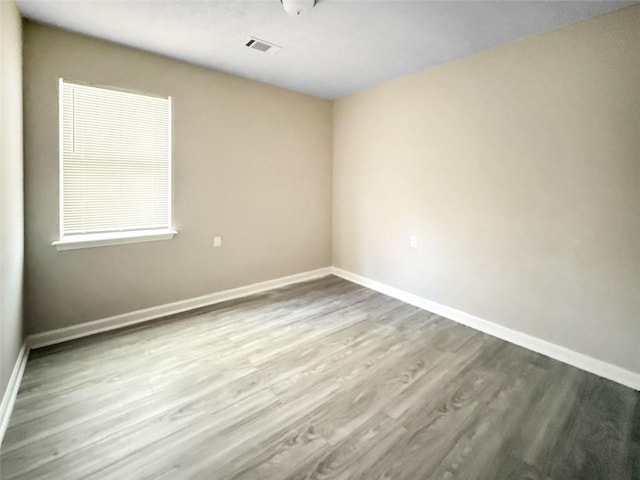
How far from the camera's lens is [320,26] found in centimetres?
229

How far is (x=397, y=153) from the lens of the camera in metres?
3.47

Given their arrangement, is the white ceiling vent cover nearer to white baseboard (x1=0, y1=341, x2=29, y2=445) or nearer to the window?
the window

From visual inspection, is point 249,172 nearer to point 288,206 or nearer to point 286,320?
point 288,206

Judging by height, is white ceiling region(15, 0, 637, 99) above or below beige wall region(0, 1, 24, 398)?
above

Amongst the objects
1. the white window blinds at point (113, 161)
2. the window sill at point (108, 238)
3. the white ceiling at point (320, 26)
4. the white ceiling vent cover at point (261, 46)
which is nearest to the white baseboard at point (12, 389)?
the window sill at point (108, 238)

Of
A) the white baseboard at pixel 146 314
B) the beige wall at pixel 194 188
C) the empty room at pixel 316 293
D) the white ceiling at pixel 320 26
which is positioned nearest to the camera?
the empty room at pixel 316 293

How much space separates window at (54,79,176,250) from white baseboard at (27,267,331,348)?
68cm

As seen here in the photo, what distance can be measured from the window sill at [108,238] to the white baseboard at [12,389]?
790mm

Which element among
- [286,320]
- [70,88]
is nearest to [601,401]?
[286,320]

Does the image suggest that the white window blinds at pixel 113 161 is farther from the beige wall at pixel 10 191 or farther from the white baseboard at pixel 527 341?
the white baseboard at pixel 527 341

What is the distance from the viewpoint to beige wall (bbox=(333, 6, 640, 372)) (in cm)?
208

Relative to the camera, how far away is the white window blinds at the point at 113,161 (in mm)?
2512

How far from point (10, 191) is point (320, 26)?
90.9 inches

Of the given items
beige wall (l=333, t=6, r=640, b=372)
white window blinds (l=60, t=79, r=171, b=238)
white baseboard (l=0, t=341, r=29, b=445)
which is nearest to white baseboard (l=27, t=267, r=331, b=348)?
white baseboard (l=0, t=341, r=29, b=445)
